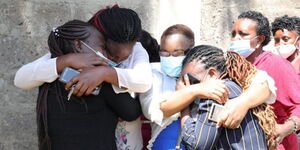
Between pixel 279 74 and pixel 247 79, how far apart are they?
580mm

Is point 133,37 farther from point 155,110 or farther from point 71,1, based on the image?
point 71,1

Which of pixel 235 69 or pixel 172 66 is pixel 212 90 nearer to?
pixel 235 69

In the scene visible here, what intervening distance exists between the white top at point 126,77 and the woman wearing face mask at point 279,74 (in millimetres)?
757

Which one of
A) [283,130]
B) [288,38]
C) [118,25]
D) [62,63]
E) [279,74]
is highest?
[118,25]

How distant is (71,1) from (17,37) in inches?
17.7

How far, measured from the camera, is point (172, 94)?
2.47 meters

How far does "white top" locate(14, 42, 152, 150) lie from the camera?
7.86ft

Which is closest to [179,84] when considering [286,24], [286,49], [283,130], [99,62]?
[99,62]

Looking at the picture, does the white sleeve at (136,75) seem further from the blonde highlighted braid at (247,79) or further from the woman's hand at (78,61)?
the blonde highlighted braid at (247,79)

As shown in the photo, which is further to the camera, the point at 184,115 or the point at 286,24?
the point at 286,24

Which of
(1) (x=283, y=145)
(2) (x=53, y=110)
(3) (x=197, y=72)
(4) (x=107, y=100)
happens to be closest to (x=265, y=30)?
(1) (x=283, y=145)

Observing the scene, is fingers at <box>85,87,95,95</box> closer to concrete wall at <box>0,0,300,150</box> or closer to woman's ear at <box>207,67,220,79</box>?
woman's ear at <box>207,67,220,79</box>

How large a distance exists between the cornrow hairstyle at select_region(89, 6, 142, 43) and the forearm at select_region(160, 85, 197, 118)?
35 centimetres

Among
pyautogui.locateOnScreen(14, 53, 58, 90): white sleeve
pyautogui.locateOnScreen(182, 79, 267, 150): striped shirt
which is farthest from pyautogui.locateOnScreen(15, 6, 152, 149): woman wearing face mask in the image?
pyautogui.locateOnScreen(182, 79, 267, 150): striped shirt
